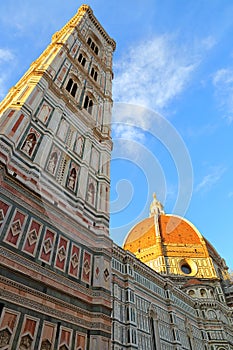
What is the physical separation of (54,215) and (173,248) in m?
45.3

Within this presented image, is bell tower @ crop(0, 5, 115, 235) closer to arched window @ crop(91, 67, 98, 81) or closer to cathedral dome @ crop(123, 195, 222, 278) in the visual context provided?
arched window @ crop(91, 67, 98, 81)

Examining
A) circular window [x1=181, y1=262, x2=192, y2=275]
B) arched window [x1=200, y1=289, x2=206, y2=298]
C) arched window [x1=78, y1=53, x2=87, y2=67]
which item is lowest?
arched window [x1=200, y1=289, x2=206, y2=298]

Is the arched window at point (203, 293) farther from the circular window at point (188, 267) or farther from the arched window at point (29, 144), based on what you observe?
the arched window at point (29, 144)

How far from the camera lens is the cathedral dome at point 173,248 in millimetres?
45688

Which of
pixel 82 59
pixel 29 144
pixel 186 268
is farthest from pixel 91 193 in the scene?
pixel 186 268

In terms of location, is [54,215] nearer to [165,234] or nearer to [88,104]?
[88,104]

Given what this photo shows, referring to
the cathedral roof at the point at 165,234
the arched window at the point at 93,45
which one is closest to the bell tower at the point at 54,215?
the arched window at the point at 93,45

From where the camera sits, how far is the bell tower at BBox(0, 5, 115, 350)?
6.18 metres

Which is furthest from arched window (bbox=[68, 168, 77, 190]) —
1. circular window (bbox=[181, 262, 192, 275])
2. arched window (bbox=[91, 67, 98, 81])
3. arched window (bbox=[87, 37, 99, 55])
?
circular window (bbox=[181, 262, 192, 275])

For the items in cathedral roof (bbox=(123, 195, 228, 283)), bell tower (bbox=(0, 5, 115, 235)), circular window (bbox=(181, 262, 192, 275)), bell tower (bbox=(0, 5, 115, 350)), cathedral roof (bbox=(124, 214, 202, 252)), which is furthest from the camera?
cathedral roof (bbox=(124, 214, 202, 252))

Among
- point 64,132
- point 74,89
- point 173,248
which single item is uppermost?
point 173,248

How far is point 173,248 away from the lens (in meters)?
49.7

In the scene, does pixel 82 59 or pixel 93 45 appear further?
pixel 93 45

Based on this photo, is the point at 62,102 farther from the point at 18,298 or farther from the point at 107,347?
the point at 107,347
